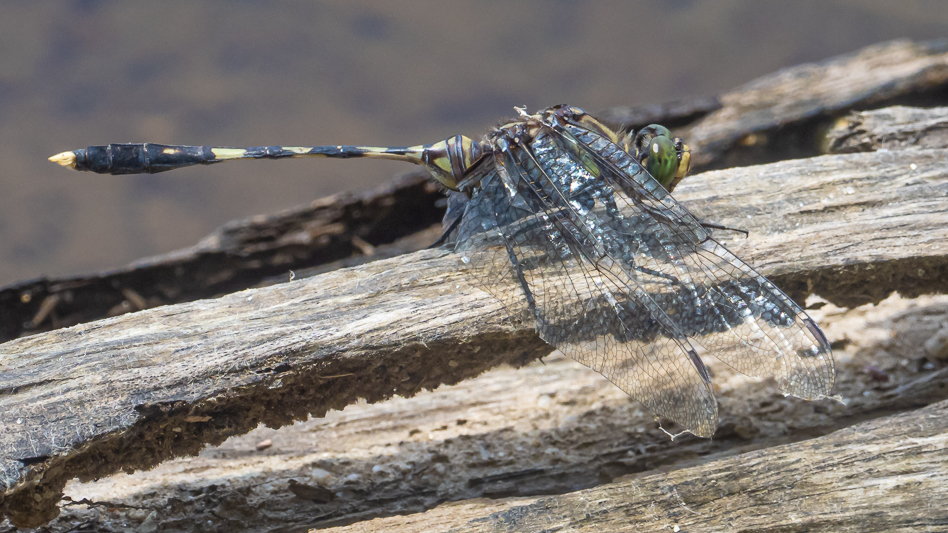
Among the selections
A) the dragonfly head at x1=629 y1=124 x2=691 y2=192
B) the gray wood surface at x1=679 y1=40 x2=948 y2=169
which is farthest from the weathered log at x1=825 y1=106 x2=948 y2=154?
the dragonfly head at x1=629 y1=124 x2=691 y2=192

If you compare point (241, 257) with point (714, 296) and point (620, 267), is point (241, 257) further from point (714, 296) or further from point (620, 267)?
point (714, 296)

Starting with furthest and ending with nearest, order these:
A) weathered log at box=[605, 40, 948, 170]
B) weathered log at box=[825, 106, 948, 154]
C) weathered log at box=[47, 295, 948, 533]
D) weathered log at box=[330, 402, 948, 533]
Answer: weathered log at box=[605, 40, 948, 170]
weathered log at box=[825, 106, 948, 154]
weathered log at box=[47, 295, 948, 533]
weathered log at box=[330, 402, 948, 533]

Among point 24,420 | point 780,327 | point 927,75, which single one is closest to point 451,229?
point 780,327

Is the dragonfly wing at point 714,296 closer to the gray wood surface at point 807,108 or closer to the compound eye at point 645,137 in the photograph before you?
the compound eye at point 645,137

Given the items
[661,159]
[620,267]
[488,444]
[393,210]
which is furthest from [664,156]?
[393,210]

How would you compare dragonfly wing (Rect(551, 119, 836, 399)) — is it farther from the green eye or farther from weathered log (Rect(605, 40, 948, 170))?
weathered log (Rect(605, 40, 948, 170))

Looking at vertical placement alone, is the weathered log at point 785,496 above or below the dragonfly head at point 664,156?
below

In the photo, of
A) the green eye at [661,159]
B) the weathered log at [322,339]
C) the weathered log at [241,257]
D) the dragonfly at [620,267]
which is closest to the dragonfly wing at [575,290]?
the dragonfly at [620,267]
